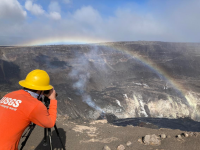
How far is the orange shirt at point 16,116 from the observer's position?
1775 millimetres

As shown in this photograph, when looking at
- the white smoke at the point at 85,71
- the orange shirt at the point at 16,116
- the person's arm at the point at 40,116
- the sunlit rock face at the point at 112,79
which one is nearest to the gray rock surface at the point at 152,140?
the person's arm at the point at 40,116

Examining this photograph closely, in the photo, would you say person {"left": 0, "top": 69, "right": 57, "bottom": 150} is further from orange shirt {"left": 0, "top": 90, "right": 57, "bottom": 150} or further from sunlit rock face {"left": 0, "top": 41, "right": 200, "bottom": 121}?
sunlit rock face {"left": 0, "top": 41, "right": 200, "bottom": 121}

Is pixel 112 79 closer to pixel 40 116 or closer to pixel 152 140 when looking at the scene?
pixel 152 140

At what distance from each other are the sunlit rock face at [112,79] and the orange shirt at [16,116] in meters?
11.8

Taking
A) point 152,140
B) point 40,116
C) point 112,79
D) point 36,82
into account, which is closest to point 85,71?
point 112,79

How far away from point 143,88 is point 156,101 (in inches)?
120

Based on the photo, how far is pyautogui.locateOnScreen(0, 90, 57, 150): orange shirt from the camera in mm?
1775

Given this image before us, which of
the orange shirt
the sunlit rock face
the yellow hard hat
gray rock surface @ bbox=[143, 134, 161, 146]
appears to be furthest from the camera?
the sunlit rock face

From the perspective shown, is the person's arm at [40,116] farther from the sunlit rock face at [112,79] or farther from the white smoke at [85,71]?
the white smoke at [85,71]

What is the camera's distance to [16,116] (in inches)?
71.0

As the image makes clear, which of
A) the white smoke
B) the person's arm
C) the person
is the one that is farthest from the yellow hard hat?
the white smoke

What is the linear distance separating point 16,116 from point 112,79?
24.0m

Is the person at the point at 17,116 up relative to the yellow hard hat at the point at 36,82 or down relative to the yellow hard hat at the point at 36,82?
down

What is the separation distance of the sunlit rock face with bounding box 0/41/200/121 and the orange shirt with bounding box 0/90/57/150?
38.7 ft
